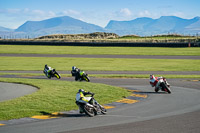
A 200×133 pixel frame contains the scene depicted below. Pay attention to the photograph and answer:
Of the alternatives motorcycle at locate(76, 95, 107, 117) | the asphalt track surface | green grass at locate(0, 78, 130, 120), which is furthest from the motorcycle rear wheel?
motorcycle at locate(76, 95, 107, 117)

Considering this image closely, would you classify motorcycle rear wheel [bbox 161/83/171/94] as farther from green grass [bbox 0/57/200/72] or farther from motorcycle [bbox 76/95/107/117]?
green grass [bbox 0/57/200/72]

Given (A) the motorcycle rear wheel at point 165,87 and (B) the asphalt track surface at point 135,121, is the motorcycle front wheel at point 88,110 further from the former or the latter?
(A) the motorcycle rear wheel at point 165,87

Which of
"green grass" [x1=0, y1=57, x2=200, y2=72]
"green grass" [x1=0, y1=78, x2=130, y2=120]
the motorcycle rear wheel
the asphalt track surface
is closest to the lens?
the asphalt track surface

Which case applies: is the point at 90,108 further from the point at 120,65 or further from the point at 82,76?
the point at 120,65

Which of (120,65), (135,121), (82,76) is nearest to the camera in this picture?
(135,121)

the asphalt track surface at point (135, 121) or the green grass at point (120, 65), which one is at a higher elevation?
the green grass at point (120, 65)

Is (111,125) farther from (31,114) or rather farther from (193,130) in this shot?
(31,114)

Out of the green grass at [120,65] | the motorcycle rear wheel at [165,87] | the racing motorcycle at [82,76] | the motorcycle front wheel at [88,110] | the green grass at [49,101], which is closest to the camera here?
the motorcycle front wheel at [88,110]

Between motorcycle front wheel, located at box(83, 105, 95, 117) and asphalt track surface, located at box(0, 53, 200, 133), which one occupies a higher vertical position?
motorcycle front wheel, located at box(83, 105, 95, 117)

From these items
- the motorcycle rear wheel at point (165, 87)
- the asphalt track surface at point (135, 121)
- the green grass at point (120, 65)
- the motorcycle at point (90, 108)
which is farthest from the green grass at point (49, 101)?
the green grass at point (120, 65)

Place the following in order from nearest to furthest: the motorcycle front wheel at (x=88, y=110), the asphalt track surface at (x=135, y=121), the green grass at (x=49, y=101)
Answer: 1. the asphalt track surface at (x=135, y=121)
2. the motorcycle front wheel at (x=88, y=110)
3. the green grass at (x=49, y=101)

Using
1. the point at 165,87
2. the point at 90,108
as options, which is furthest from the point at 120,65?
the point at 90,108

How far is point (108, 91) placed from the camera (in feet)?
74.1

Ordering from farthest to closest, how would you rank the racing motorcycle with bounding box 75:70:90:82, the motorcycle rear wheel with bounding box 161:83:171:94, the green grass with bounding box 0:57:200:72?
the green grass with bounding box 0:57:200:72 → the racing motorcycle with bounding box 75:70:90:82 → the motorcycle rear wheel with bounding box 161:83:171:94
